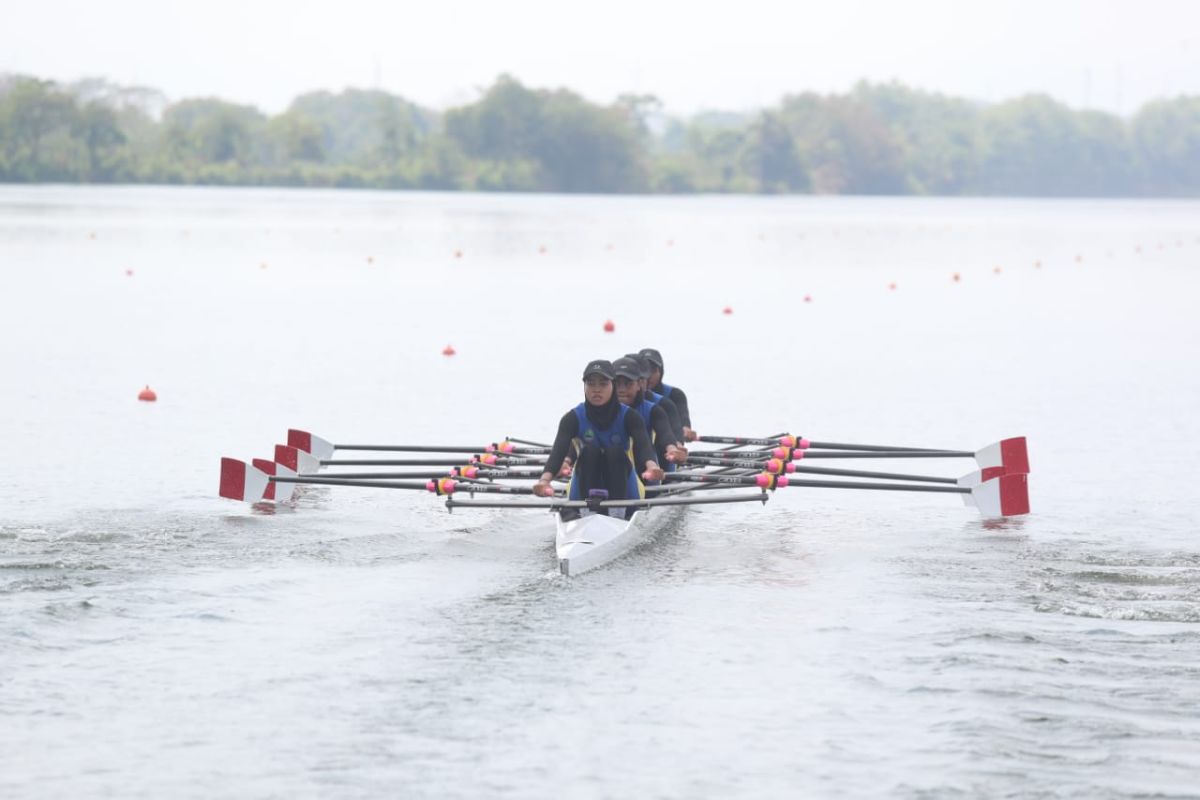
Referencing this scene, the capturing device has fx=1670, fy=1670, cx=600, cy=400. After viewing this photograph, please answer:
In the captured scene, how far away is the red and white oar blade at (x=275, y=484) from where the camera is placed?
45.5 feet

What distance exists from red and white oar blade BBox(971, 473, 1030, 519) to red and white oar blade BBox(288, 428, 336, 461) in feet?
19.4

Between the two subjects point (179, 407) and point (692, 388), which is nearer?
point (179, 407)

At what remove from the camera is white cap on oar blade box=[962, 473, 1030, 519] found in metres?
13.9

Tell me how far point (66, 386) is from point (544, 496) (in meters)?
11.5

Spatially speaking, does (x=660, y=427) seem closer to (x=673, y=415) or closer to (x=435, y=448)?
(x=673, y=415)

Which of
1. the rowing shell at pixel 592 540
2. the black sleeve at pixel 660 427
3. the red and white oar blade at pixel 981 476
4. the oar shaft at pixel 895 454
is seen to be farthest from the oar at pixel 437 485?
the red and white oar blade at pixel 981 476

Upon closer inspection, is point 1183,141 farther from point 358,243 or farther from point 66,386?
point 66,386

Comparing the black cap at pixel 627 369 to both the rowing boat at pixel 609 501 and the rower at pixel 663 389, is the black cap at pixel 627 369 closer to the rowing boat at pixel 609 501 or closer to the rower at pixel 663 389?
the rowing boat at pixel 609 501

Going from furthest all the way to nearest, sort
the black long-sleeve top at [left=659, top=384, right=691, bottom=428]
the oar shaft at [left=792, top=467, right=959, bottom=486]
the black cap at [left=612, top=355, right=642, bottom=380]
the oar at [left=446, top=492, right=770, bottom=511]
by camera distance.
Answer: the black long-sleeve top at [left=659, top=384, right=691, bottom=428], the oar shaft at [left=792, top=467, right=959, bottom=486], the black cap at [left=612, top=355, right=642, bottom=380], the oar at [left=446, top=492, right=770, bottom=511]

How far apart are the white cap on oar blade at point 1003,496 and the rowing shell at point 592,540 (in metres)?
3.11

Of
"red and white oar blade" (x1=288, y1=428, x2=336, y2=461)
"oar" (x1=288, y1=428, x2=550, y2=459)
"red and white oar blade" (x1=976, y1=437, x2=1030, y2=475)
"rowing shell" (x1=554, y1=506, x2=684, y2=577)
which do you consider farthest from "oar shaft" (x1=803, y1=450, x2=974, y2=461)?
"red and white oar blade" (x1=288, y1=428, x2=336, y2=461)

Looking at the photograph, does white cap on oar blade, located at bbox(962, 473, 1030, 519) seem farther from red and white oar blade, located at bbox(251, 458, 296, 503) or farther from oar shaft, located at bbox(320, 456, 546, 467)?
red and white oar blade, located at bbox(251, 458, 296, 503)

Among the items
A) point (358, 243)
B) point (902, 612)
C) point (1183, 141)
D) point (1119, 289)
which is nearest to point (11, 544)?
point (902, 612)

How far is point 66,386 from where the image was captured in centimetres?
2136
